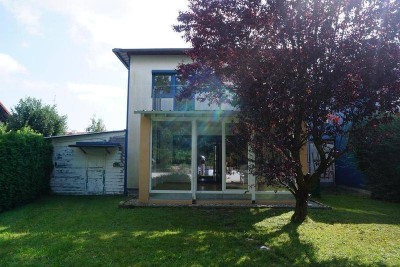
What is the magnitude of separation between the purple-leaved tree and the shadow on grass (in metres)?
2.38

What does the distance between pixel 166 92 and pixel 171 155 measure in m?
4.23

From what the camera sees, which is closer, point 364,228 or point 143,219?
point 364,228

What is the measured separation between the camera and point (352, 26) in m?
6.86

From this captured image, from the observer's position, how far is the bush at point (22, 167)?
10781mm

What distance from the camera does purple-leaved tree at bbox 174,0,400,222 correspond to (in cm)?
646

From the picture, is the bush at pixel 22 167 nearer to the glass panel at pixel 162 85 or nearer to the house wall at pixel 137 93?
the house wall at pixel 137 93

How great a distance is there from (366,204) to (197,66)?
26.7ft

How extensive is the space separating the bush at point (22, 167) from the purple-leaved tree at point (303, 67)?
7840 mm

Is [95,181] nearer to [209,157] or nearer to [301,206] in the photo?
[209,157]

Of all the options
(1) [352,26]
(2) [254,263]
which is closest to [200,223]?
(2) [254,263]

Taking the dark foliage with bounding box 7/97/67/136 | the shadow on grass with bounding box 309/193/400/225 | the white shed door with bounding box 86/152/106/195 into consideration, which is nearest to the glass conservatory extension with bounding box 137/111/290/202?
the shadow on grass with bounding box 309/193/400/225

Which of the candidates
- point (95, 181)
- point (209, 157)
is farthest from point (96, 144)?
point (209, 157)

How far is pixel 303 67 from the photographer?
22.0ft

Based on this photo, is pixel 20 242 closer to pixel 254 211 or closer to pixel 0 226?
pixel 0 226
